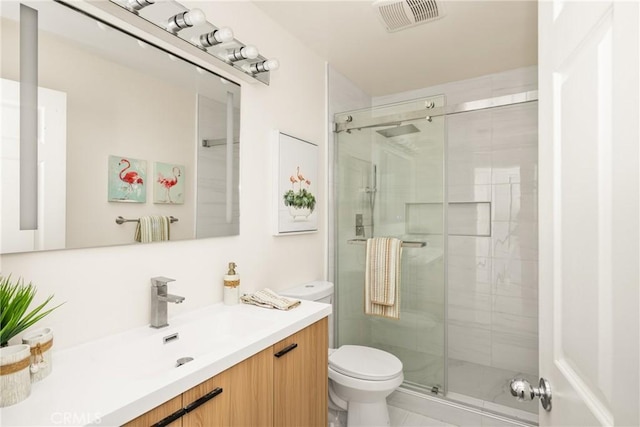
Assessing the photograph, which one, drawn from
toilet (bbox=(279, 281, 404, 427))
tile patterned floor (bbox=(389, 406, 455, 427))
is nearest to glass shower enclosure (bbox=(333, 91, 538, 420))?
tile patterned floor (bbox=(389, 406, 455, 427))

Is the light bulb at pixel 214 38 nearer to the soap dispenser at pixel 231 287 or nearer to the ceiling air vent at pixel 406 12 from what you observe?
the ceiling air vent at pixel 406 12

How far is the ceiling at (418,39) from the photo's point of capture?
1870 millimetres

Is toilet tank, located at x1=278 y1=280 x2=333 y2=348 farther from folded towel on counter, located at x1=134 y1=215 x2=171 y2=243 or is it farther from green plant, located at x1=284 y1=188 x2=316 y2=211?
folded towel on counter, located at x1=134 y1=215 x2=171 y2=243

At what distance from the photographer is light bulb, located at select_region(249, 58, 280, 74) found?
169 centimetres

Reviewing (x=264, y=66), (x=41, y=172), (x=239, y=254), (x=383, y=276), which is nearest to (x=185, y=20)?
(x=264, y=66)

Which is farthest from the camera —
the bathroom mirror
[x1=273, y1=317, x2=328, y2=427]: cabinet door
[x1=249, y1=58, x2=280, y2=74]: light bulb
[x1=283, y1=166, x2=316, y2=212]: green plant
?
[x1=283, y1=166, x2=316, y2=212]: green plant

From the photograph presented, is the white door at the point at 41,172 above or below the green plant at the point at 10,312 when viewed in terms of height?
above

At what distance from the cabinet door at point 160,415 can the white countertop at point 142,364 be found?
23 mm

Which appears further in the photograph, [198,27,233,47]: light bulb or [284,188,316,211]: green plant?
[284,188,316,211]: green plant

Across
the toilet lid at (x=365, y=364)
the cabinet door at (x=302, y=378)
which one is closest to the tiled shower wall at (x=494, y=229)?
the toilet lid at (x=365, y=364)

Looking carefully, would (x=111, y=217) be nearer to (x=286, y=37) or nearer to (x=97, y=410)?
(x=97, y=410)

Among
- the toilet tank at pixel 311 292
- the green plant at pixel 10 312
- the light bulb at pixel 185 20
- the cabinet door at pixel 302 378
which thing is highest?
the light bulb at pixel 185 20

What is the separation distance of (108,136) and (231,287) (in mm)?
800

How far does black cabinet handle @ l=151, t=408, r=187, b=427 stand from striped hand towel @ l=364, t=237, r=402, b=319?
157cm
